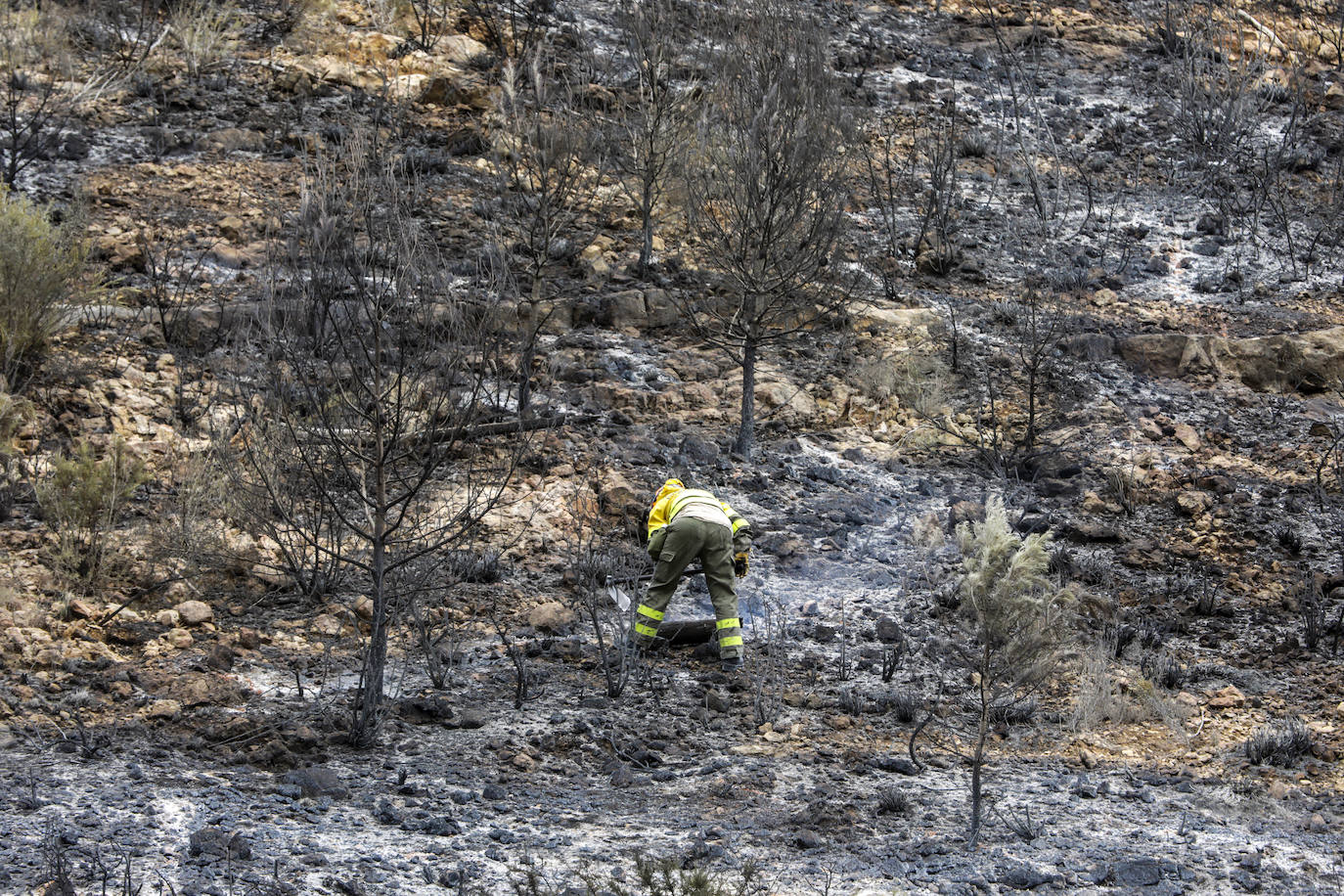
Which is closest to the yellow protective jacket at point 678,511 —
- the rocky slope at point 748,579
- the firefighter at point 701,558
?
the firefighter at point 701,558

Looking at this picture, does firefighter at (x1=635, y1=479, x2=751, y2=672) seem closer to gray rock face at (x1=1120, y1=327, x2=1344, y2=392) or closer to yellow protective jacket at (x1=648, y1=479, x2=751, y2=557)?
yellow protective jacket at (x1=648, y1=479, x2=751, y2=557)

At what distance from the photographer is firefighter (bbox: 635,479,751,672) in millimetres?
6992

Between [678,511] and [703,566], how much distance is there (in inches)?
15.7

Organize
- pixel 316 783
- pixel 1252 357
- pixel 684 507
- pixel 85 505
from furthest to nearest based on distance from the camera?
1. pixel 1252 357
2. pixel 85 505
3. pixel 684 507
4. pixel 316 783

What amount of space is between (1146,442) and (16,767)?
30.1 ft

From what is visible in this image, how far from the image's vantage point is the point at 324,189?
17.1 ft

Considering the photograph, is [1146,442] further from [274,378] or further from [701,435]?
[274,378]

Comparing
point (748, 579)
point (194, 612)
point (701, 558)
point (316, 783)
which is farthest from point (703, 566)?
point (194, 612)

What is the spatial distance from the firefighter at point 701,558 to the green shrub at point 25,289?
17.6ft

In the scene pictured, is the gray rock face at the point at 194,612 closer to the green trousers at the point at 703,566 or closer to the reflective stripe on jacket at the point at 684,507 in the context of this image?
the green trousers at the point at 703,566

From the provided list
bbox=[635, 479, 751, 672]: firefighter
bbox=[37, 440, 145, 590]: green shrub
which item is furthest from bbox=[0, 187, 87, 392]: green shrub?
bbox=[635, 479, 751, 672]: firefighter

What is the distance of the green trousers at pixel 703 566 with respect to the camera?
699cm

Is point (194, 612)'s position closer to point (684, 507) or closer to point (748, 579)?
point (684, 507)

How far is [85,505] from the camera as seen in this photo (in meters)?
7.32
